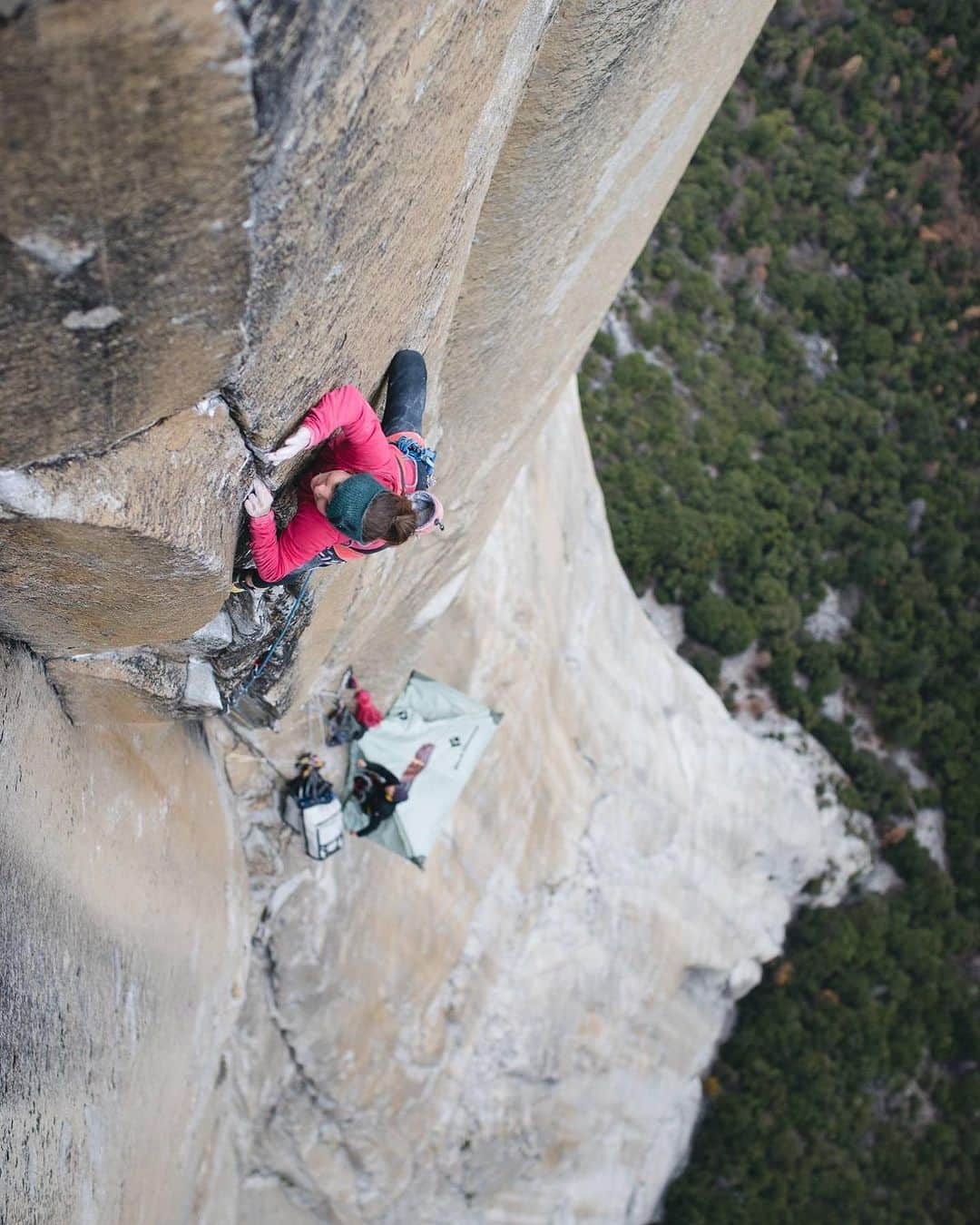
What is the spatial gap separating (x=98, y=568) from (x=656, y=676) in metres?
8.77

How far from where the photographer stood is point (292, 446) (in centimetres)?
301

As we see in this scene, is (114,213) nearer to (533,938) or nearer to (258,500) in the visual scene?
(258,500)

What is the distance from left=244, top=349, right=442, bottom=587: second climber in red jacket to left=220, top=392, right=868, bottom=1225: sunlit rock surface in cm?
374

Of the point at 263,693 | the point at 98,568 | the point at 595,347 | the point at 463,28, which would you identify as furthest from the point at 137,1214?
the point at 595,347

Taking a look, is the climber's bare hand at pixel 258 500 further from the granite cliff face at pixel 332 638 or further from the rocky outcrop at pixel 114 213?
the rocky outcrop at pixel 114 213

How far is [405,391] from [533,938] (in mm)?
6738

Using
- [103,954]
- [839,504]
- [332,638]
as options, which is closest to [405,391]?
[332,638]

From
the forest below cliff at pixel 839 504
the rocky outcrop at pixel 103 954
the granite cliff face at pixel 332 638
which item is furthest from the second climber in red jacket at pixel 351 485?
the forest below cliff at pixel 839 504

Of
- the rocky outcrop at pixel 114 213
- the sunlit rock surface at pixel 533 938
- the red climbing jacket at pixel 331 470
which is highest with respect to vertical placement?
the rocky outcrop at pixel 114 213

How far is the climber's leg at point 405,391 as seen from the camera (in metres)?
3.68

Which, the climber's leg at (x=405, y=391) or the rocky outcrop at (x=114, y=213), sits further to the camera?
the climber's leg at (x=405, y=391)

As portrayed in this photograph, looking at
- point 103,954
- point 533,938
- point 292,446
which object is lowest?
point 533,938

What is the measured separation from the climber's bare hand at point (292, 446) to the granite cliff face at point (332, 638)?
95mm

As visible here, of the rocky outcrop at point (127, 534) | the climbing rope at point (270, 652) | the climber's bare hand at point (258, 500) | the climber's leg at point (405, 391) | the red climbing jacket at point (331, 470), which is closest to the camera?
the rocky outcrop at point (127, 534)
